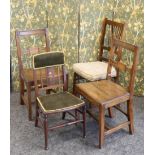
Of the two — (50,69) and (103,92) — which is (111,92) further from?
(50,69)

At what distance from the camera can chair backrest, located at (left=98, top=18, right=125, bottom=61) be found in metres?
2.99

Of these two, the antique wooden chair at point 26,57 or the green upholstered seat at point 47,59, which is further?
the antique wooden chair at point 26,57

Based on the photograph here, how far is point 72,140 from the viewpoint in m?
2.52

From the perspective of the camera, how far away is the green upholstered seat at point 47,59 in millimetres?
2320

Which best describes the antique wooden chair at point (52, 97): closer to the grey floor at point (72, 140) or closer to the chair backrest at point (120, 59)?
the grey floor at point (72, 140)

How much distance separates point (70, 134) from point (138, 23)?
1.60 metres

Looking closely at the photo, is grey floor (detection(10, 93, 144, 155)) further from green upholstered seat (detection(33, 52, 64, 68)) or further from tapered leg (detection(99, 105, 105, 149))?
green upholstered seat (detection(33, 52, 64, 68))

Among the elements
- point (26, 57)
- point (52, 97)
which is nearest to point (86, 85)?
point (52, 97)

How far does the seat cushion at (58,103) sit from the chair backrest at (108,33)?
947mm

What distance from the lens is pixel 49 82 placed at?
2584mm

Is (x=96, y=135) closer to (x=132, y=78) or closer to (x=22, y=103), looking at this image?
(x=132, y=78)

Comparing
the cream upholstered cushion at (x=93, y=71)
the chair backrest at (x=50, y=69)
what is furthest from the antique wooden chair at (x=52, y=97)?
the cream upholstered cushion at (x=93, y=71)

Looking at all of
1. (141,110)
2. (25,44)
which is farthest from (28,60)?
(141,110)

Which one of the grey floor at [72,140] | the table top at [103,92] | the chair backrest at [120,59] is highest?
the chair backrest at [120,59]
